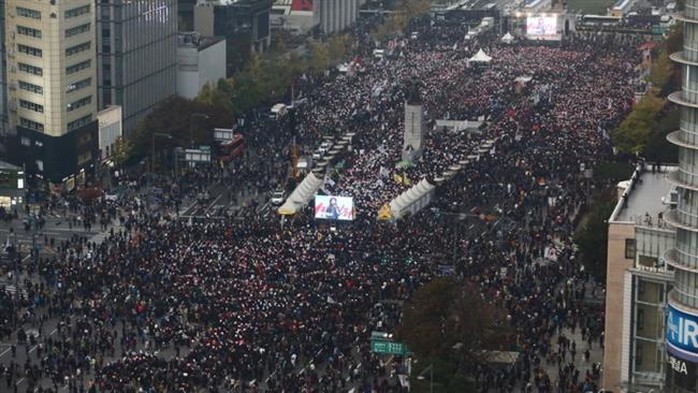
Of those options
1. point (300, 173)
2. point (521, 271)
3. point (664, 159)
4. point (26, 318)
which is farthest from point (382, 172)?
point (26, 318)

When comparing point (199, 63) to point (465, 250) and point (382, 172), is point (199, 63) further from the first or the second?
point (465, 250)

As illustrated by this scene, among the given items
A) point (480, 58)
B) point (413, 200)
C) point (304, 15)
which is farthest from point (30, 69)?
point (304, 15)

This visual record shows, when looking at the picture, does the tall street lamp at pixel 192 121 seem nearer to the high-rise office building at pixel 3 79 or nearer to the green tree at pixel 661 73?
the high-rise office building at pixel 3 79

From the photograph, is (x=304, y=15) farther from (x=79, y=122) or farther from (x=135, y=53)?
(x=79, y=122)

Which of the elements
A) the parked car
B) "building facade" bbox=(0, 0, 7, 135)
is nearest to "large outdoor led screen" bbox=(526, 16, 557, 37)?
"building facade" bbox=(0, 0, 7, 135)

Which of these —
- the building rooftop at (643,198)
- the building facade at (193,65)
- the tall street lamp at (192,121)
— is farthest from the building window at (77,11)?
the building rooftop at (643,198)

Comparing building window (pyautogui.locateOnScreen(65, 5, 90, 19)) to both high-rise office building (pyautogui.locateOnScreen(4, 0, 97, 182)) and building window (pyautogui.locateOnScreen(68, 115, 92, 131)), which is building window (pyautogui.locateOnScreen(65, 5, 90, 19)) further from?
building window (pyautogui.locateOnScreen(68, 115, 92, 131))
